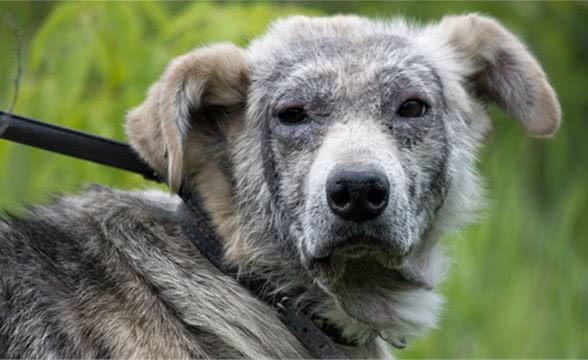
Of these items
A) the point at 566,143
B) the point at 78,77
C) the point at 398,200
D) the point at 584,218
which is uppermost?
→ the point at 398,200

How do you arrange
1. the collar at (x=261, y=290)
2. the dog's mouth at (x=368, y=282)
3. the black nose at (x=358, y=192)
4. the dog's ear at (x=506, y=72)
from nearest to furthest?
1. the black nose at (x=358, y=192)
2. the dog's mouth at (x=368, y=282)
3. the collar at (x=261, y=290)
4. the dog's ear at (x=506, y=72)

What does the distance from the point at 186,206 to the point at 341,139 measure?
2.27 ft

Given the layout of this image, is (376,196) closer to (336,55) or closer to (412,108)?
(412,108)

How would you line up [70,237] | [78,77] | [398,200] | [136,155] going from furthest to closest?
[78,77] → [136,155] → [70,237] → [398,200]

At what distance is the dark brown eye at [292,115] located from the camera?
3980 mm

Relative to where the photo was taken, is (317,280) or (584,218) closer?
(317,280)

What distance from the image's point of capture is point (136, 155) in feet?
13.9

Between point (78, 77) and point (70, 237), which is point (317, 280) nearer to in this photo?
point (70, 237)

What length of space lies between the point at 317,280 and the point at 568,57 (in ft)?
19.2

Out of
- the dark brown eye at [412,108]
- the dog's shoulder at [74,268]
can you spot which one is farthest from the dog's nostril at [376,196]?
the dog's shoulder at [74,268]

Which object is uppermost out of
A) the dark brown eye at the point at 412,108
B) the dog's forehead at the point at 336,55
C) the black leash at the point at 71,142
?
the dog's forehead at the point at 336,55

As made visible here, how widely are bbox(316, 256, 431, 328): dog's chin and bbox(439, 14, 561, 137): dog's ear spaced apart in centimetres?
85

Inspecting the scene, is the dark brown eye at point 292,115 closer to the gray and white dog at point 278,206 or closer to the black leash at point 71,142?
the gray and white dog at point 278,206

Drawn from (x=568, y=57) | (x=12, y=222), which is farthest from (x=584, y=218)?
(x=12, y=222)
